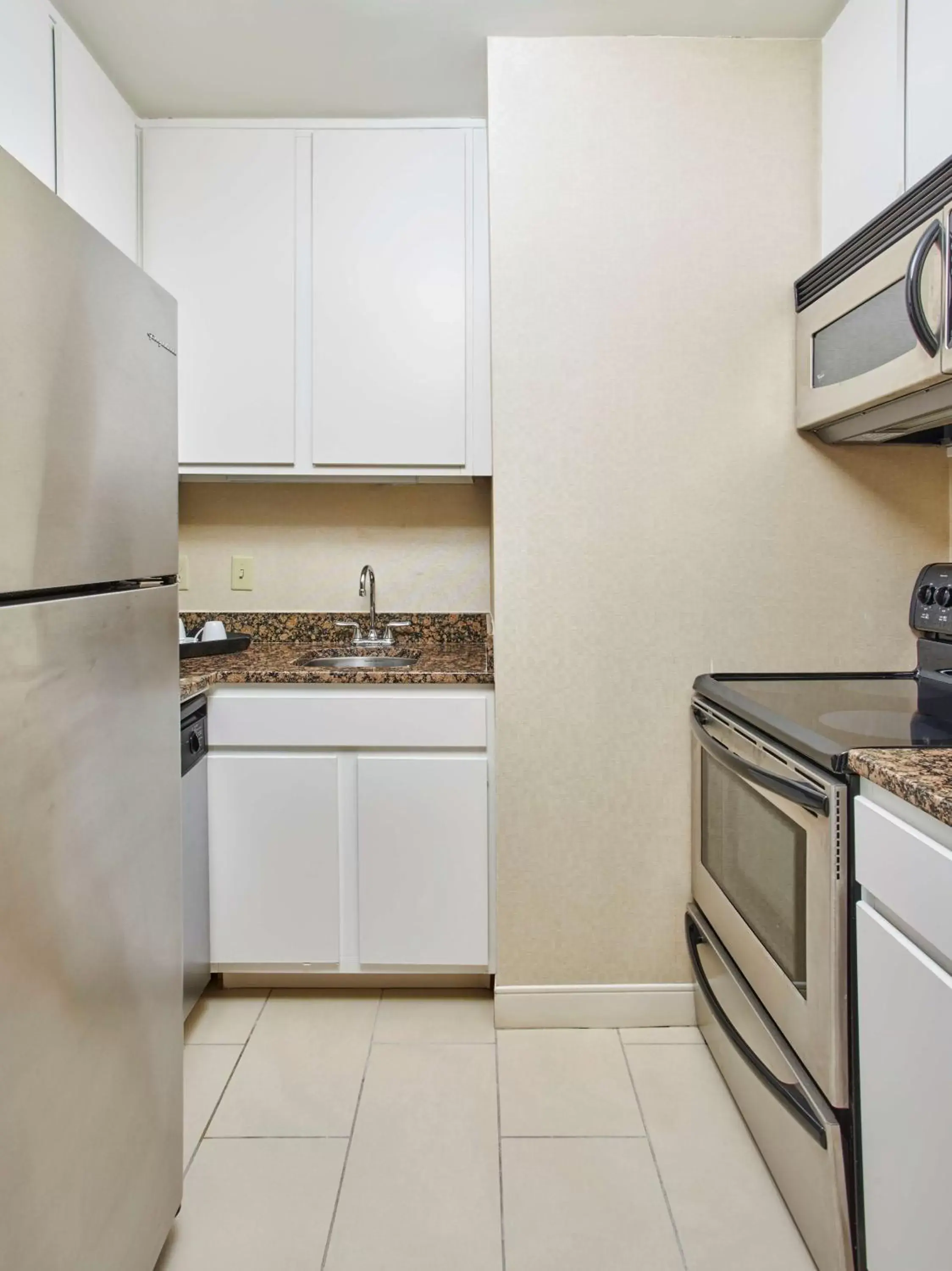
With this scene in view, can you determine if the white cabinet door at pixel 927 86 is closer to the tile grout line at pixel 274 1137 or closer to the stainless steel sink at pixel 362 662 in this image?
the stainless steel sink at pixel 362 662

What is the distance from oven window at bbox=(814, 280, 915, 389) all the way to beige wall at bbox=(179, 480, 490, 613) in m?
1.12

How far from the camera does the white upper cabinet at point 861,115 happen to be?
1.60 metres

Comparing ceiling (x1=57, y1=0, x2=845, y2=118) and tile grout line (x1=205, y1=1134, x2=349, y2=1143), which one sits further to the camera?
ceiling (x1=57, y1=0, x2=845, y2=118)

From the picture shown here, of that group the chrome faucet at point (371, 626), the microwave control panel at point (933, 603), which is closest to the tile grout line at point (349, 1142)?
the chrome faucet at point (371, 626)

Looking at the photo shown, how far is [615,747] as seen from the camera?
2023mm

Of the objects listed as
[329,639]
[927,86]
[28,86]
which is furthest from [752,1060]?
[28,86]

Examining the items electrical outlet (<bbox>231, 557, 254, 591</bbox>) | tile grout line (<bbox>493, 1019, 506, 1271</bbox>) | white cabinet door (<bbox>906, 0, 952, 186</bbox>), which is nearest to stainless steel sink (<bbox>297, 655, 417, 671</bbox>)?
electrical outlet (<bbox>231, 557, 254, 591</bbox>)

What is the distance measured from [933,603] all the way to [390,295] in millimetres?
1600

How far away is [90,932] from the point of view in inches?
39.9

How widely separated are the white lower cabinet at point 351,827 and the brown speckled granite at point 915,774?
3.40 feet

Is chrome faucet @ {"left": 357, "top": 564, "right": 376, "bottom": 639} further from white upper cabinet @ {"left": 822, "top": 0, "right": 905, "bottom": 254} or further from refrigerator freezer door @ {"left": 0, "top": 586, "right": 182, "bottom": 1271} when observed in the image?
white upper cabinet @ {"left": 822, "top": 0, "right": 905, "bottom": 254}

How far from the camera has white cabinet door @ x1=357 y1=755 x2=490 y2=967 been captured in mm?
2094

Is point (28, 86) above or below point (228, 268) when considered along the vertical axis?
above

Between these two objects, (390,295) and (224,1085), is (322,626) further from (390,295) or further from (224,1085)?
(224,1085)
